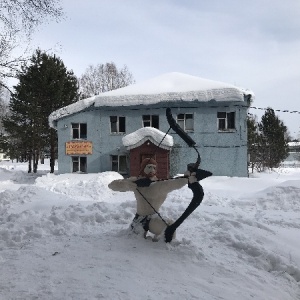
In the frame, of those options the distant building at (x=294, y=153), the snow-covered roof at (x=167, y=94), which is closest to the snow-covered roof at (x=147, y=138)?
the snow-covered roof at (x=167, y=94)

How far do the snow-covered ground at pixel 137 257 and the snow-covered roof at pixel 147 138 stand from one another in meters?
10.7

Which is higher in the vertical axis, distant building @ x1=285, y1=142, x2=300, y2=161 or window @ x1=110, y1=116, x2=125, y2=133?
window @ x1=110, y1=116, x2=125, y2=133

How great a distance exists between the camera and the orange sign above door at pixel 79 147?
66.3ft

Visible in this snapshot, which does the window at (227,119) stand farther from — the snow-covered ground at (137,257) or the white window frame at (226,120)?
the snow-covered ground at (137,257)

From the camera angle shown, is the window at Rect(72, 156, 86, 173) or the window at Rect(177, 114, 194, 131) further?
the window at Rect(72, 156, 86, 173)

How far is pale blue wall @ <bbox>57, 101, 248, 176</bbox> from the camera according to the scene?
Answer: 1895 centimetres

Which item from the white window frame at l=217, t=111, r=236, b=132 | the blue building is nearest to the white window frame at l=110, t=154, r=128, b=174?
the blue building

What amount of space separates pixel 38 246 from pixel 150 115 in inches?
626

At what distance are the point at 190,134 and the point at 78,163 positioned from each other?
7.54 m

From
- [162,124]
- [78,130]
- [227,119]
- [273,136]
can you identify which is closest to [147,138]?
[162,124]

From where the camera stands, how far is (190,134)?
19594 mm

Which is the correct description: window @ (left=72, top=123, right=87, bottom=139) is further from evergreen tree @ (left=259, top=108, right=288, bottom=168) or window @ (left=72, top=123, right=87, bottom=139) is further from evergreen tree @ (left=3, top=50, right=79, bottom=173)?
evergreen tree @ (left=259, top=108, right=288, bottom=168)

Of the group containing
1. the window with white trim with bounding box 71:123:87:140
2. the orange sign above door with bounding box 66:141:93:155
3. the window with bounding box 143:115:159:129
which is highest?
the window with bounding box 143:115:159:129

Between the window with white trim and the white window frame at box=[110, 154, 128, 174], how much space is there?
8.32 ft
